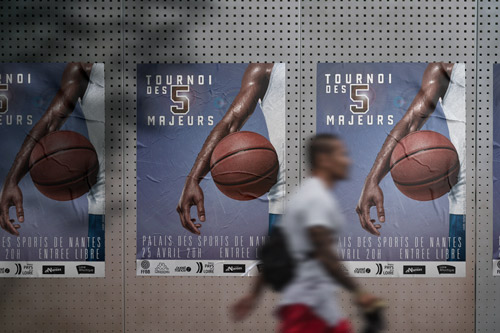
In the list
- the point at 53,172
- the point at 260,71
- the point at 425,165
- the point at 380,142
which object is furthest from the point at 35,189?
the point at 425,165

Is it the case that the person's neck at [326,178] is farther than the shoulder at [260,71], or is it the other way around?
the shoulder at [260,71]

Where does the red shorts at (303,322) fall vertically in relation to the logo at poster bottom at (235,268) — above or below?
above

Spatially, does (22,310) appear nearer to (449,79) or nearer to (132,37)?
(132,37)

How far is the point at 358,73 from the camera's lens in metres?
4.53

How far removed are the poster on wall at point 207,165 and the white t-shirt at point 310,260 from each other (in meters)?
1.83

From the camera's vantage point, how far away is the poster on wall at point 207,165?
4531 millimetres

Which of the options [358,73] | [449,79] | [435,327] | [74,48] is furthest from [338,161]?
[74,48]

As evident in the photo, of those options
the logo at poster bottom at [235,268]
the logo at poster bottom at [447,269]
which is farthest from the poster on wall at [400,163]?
the logo at poster bottom at [235,268]

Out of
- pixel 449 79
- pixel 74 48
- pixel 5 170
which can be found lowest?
pixel 5 170

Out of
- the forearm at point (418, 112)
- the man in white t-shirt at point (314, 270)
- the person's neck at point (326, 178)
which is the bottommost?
the man in white t-shirt at point (314, 270)

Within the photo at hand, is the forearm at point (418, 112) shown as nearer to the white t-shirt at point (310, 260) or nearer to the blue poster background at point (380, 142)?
the blue poster background at point (380, 142)

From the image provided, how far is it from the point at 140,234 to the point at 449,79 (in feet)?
10.8

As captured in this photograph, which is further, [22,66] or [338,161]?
[22,66]

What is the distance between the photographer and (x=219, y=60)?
4.56 m
